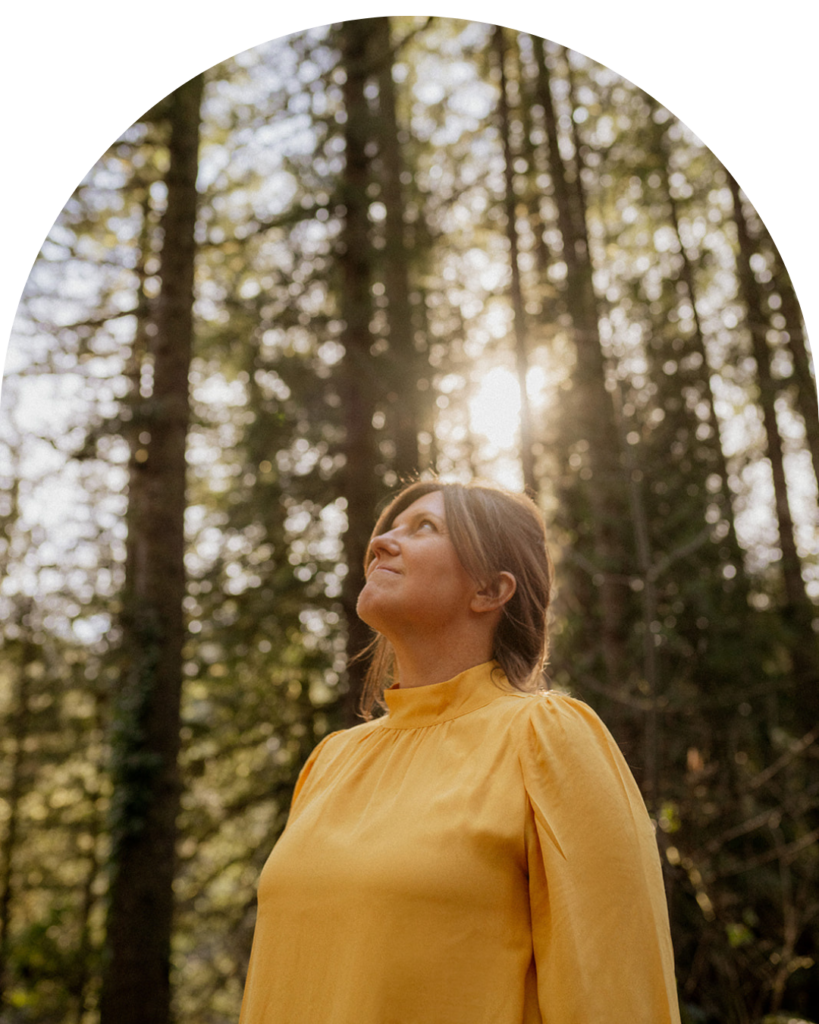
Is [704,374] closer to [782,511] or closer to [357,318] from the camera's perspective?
[782,511]

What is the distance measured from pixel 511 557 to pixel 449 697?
1.34ft

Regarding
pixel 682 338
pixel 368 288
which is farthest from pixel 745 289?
pixel 368 288

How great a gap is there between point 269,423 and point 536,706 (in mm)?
6708

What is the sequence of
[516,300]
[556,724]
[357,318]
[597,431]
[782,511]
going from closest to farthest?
[556,724] → [516,300] → [357,318] → [597,431] → [782,511]

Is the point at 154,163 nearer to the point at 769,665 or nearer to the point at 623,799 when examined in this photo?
the point at 623,799

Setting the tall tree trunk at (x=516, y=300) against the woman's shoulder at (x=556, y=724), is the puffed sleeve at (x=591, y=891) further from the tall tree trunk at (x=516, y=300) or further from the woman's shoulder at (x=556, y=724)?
Result: the tall tree trunk at (x=516, y=300)

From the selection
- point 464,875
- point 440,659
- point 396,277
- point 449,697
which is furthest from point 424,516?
point 396,277

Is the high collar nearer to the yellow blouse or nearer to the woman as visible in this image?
the woman

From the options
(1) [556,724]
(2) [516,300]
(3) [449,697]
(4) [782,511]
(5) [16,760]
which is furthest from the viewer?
(4) [782,511]

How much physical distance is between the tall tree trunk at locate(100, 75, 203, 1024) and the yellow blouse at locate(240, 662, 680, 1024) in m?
5.60

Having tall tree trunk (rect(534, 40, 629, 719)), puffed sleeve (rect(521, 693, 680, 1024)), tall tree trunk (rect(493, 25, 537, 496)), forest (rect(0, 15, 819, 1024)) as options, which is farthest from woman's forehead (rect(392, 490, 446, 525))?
tall tree trunk (rect(534, 40, 629, 719))

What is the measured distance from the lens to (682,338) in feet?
38.1

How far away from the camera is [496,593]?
6.40 feet

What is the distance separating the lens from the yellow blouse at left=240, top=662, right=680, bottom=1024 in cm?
132
